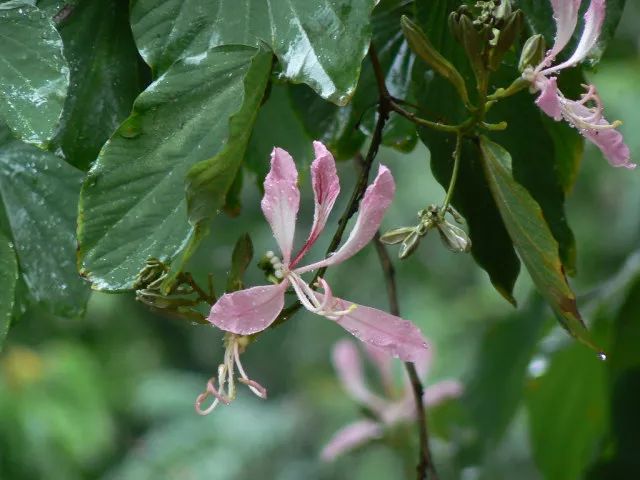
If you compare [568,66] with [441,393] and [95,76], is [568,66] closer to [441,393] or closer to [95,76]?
[95,76]

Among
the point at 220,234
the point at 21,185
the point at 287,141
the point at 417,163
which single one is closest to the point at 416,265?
the point at 417,163

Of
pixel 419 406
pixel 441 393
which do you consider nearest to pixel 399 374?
pixel 441 393

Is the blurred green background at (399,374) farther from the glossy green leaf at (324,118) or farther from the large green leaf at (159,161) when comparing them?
the large green leaf at (159,161)

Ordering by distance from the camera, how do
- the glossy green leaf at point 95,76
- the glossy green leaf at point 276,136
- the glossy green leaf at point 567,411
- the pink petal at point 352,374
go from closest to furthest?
the glossy green leaf at point 95,76, the glossy green leaf at point 276,136, the glossy green leaf at point 567,411, the pink petal at point 352,374

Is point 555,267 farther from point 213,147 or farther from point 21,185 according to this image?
point 21,185

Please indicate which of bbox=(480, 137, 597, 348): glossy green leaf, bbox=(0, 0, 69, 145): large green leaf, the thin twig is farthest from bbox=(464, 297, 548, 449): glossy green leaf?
bbox=(0, 0, 69, 145): large green leaf

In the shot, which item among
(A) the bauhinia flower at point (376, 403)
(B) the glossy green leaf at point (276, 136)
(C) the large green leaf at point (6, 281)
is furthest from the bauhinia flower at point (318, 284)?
(A) the bauhinia flower at point (376, 403)

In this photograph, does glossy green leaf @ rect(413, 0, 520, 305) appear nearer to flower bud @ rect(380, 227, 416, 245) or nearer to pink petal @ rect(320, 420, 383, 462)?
flower bud @ rect(380, 227, 416, 245)
